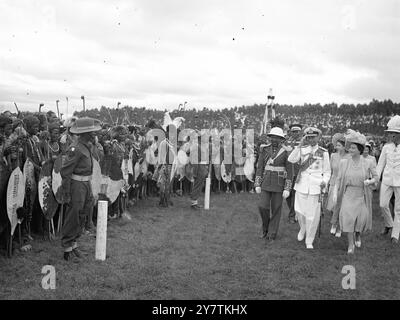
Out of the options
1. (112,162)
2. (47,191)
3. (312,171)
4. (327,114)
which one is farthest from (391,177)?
(327,114)

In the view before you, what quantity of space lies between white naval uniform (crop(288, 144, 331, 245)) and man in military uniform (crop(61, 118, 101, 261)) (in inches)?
145

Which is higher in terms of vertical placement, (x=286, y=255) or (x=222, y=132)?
(x=222, y=132)

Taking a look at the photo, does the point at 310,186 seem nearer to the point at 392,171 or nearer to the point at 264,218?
the point at 264,218

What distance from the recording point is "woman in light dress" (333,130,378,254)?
24.6ft

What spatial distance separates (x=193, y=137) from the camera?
1254cm

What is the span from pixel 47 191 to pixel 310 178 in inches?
177

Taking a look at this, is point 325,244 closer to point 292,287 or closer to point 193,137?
point 292,287

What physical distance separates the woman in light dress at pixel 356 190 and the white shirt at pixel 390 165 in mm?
A: 1012

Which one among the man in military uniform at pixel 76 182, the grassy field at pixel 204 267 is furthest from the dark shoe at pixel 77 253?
the grassy field at pixel 204 267

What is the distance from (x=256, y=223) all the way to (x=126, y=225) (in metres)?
2.95

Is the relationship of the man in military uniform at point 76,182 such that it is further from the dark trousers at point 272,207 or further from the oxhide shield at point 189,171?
the oxhide shield at point 189,171

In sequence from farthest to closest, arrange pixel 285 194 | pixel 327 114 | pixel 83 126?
1. pixel 327 114
2. pixel 285 194
3. pixel 83 126

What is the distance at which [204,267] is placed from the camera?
21.3ft
